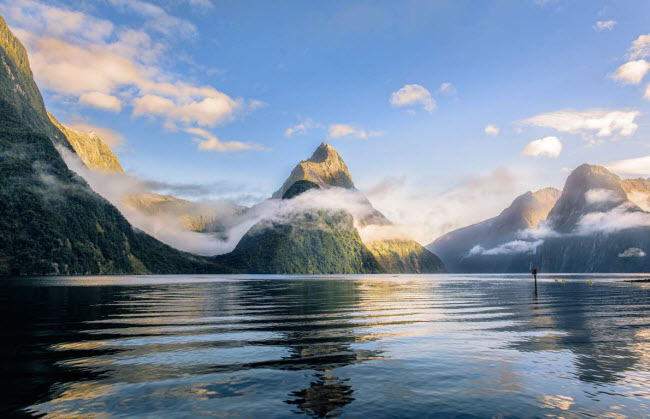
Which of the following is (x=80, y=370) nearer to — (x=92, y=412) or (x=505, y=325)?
(x=92, y=412)

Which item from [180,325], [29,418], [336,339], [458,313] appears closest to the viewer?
[29,418]

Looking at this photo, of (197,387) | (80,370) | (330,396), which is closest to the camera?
(330,396)

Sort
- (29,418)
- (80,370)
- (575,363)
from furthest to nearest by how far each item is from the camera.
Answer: (575,363) < (80,370) < (29,418)

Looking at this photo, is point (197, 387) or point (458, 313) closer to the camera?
point (197, 387)

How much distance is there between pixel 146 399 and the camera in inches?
506

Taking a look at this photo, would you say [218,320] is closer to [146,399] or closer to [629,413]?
[146,399]

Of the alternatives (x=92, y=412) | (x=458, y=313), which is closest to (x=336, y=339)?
(x=92, y=412)

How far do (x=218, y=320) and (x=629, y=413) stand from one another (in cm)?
2895

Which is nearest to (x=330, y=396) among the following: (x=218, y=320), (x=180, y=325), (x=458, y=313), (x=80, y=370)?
(x=80, y=370)

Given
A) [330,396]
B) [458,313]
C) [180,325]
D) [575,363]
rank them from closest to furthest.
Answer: [330,396] → [575,363] → [180,325] → [458,313]

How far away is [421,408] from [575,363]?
36.8 ft

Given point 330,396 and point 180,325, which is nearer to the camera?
point 330,396

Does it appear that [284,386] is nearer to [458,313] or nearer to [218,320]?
[218,320]

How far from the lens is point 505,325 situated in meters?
32.4
